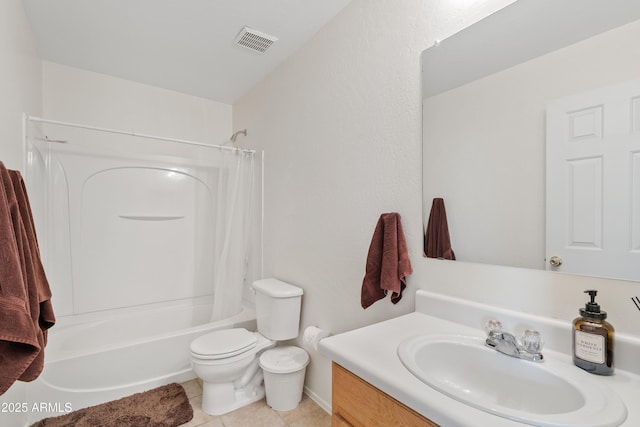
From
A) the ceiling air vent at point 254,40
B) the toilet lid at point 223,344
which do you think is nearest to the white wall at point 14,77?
the ceiling air vent at point 254,40

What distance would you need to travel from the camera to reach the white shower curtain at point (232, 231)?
8.10 ft

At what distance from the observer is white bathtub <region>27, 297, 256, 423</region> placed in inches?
71.2

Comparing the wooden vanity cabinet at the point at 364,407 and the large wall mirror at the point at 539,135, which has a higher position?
the large wall mirror at the point at 539,135

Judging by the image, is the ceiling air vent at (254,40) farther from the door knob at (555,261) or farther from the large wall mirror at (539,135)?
the door knob at (555,261)

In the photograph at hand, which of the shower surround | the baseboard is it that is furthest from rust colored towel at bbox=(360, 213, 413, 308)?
the shower surround

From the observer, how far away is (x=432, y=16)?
1.29m

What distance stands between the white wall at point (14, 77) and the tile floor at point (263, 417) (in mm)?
1696

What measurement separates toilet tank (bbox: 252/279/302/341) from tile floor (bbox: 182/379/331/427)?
42cm

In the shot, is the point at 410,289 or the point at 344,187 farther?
the point at 344,187

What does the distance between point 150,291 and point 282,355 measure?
151cm

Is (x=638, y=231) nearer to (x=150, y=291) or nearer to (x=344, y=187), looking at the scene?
(x=344, y=187)

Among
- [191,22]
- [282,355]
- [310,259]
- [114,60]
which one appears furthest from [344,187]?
[114,60]

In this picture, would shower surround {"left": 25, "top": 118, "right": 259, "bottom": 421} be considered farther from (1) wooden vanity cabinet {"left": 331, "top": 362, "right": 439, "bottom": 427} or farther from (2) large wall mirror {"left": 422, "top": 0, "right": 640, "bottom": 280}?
(2) large wall mirror {"left": 422, "top": 0, "right": 640, "bottom": 280}

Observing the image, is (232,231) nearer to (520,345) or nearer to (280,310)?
(280,310)
